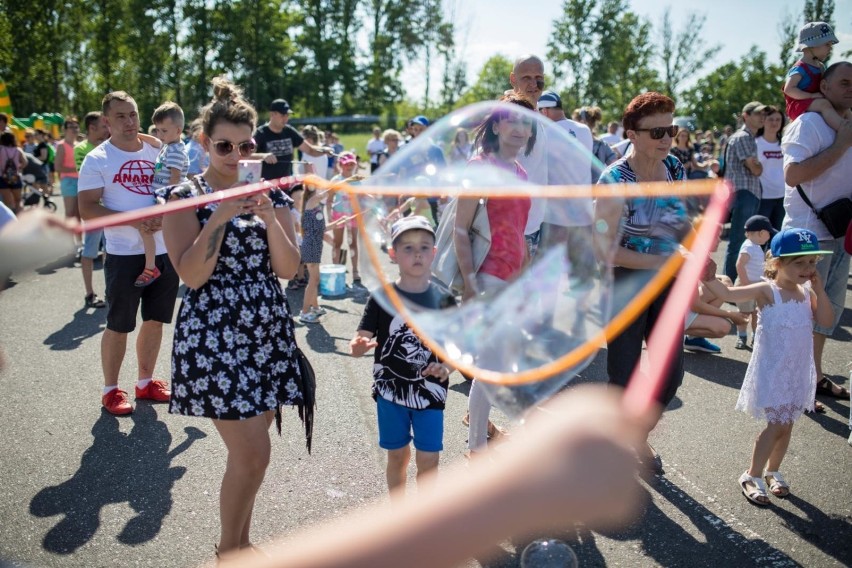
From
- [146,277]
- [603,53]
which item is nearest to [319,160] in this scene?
[146,277]

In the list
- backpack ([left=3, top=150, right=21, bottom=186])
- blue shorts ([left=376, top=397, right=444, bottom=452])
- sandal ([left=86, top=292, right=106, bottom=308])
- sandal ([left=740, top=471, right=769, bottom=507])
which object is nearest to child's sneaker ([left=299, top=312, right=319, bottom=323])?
sandal ([left=86, top=292, right=106, bottom=308])

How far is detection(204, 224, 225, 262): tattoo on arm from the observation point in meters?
2.43

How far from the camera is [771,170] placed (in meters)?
7.39

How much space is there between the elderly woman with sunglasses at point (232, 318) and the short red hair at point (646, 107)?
1.94 meters

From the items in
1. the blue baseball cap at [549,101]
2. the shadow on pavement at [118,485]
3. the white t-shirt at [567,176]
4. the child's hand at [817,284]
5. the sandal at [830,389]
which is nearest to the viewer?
the white t-shirt at [567,176]

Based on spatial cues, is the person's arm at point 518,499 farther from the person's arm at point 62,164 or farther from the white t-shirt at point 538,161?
the person's arm at point 62,164

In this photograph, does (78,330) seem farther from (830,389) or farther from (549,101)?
(830,389)

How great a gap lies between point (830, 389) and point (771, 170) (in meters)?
3.57

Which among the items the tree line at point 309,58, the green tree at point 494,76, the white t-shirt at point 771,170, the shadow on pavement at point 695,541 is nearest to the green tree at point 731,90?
the tree line at point 309,58

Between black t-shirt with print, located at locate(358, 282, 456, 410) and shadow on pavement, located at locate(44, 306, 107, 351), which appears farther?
shadow on pavement, located at locate(44, 306, 107, 351)

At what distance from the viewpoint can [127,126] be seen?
4.22 meters

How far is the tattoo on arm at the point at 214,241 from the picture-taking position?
2.43 meters

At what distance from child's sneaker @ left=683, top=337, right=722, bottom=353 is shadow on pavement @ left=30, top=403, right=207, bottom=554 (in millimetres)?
4413

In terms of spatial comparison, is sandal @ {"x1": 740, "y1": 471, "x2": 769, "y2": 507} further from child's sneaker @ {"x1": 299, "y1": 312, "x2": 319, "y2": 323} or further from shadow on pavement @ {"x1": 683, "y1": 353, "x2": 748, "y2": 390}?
child's sneaker @ {"x1": 299, "y1": 312, "x2": 319, "y2": 323}
